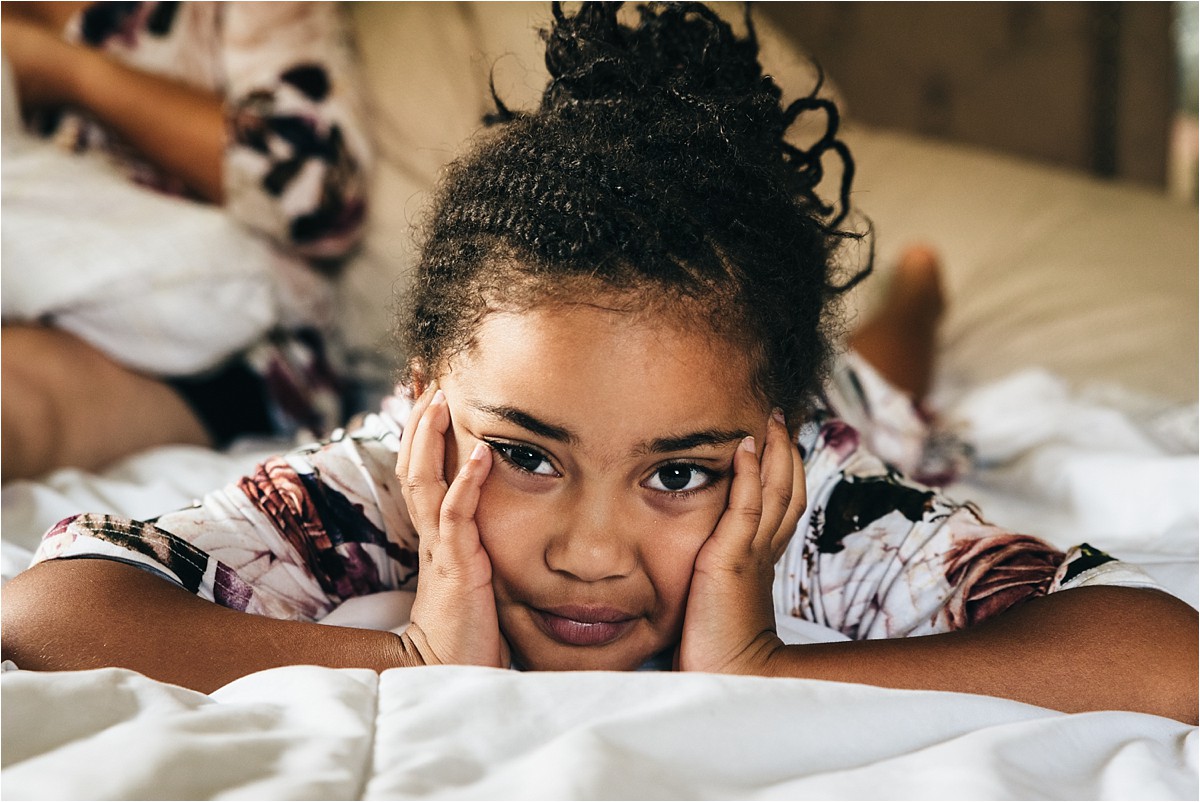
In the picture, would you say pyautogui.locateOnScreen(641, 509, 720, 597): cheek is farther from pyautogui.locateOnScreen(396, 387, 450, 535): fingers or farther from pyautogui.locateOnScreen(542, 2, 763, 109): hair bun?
pyautogui.locateOnScreen(542, 2, 763, 109): hair bun

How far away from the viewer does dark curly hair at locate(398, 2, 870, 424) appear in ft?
2.18

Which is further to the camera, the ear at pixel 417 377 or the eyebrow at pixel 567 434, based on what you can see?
the ear at pixel 417 377

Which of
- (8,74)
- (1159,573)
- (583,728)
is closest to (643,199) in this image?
(583,728)

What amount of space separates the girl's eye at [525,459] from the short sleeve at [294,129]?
0.78 meters

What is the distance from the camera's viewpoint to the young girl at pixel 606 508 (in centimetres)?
65

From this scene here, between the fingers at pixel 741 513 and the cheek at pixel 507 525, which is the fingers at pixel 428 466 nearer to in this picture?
the cheek at pixel 507 525

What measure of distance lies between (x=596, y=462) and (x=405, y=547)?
268mm

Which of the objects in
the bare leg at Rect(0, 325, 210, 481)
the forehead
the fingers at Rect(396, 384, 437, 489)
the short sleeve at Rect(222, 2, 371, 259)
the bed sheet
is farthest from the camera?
the short sleeve at Rect(222, 2, 371, 259)

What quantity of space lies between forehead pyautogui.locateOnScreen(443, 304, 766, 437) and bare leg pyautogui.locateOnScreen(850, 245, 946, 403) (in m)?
0.81

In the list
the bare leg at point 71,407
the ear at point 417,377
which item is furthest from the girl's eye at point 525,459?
the bare leg at point 71,407

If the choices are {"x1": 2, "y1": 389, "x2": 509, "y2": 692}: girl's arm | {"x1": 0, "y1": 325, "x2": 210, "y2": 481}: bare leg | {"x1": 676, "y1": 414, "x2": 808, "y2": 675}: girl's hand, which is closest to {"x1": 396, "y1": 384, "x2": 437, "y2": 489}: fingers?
{"x1": 2, "y1": 389, "x2": 509, "y2": 692}: girl's arm

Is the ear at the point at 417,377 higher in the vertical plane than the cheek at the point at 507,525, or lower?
higher

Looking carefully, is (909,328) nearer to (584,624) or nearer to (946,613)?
(946,613)

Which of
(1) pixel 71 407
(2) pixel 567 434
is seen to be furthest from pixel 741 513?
(1) pixel 71 407
